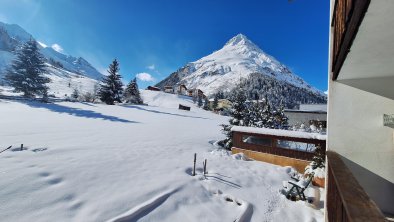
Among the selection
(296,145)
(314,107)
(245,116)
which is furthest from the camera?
(314,107)

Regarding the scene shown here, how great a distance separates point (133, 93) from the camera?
53562 mm

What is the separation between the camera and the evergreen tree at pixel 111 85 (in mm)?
41406

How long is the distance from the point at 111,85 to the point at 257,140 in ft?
108

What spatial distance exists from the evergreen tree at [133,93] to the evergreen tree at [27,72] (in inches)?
774

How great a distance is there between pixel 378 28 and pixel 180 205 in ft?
22.5

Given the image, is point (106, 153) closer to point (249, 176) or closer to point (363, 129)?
point (249, 176)

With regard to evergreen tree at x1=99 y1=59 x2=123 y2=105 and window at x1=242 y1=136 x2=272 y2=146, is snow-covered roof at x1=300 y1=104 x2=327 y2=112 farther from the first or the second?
evergreen tree at x1=99 y1=59 x2=123 y2=105

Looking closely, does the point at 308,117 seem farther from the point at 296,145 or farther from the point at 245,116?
the point at 296,145

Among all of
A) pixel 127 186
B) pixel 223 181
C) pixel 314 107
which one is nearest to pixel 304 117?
pixel 314 107

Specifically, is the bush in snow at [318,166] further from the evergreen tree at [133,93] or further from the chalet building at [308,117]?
the evergreen tree at [133,93]

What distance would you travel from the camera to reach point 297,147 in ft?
49.1

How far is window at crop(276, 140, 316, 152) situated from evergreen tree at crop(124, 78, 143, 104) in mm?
40392

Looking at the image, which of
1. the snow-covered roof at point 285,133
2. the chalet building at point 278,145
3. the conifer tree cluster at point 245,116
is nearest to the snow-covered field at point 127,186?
the chalet building at point 278,145

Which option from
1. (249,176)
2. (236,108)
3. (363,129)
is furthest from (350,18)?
(236,108)
